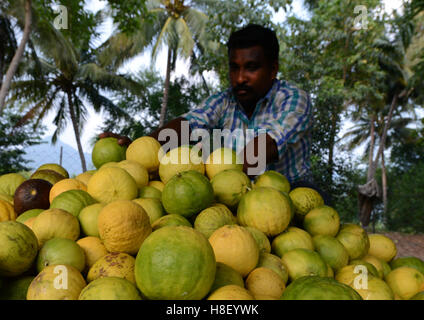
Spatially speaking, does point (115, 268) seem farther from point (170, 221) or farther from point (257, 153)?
point (257, 153)

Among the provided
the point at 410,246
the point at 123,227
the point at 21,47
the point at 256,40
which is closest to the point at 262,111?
the point at 256,40

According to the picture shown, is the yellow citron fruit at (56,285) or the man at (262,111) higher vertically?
the man at (262,111)

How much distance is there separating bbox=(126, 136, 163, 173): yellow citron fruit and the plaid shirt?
0.63m

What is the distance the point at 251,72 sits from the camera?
2.52 m

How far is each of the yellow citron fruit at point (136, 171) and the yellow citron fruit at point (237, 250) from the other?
33.1 inches

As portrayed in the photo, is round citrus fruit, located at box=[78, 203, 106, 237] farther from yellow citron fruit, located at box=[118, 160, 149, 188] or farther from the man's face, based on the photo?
the man's face

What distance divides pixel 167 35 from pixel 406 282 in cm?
1669

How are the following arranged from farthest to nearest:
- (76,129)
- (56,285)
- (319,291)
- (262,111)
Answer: (76,129) < (262,111) < (56,285) < (319,291)

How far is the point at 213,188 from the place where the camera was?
6.06 ft

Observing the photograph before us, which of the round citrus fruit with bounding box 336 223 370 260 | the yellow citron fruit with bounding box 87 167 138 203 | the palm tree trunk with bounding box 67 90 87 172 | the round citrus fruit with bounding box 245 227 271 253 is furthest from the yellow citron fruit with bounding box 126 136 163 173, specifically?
the palm tree trunk with bounding box 67 90 87 172

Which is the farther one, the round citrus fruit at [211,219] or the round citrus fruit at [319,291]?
the round citrus fruit at [211,219]

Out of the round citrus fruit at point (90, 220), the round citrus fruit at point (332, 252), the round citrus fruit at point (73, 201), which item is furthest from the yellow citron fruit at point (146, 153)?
the round citrus fruit at point (332, 252)

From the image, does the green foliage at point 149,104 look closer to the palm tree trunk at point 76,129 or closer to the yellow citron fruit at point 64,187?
the palm tree trunk at point 76,129

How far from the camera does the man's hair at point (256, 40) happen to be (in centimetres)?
248
